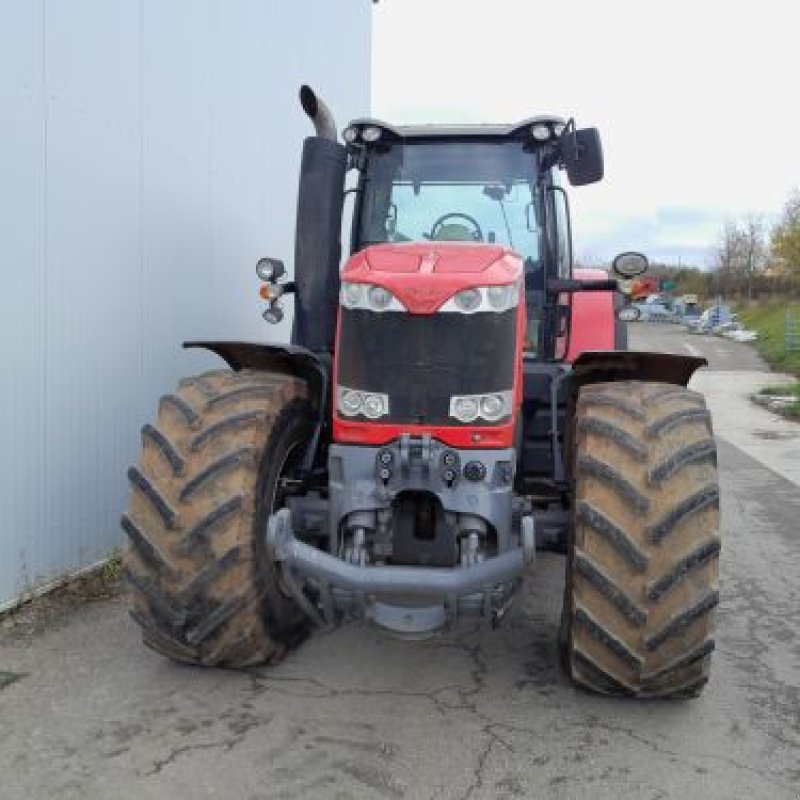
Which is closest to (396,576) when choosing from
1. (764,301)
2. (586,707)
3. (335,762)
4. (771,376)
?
(335,762)

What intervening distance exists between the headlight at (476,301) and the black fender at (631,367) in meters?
0.50

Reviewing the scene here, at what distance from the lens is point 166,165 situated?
242 inches

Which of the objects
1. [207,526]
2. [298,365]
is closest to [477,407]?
[298,365]

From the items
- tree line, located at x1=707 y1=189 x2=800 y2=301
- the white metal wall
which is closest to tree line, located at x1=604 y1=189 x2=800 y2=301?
tree line, located at x1=707 y1=189 x2=800 y2=301

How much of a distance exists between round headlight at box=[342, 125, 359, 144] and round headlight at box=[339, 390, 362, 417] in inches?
73.1

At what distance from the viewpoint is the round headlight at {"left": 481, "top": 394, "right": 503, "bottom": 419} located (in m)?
3.74

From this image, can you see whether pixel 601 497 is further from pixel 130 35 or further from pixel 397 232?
pixel 130 35

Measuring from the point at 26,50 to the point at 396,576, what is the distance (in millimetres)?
3261

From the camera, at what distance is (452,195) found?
511 cm

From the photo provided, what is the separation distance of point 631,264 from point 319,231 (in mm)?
1644

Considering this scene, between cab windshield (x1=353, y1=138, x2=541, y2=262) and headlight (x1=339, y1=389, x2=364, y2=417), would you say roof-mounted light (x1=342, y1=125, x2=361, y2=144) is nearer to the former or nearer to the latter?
cab windshield (x1=353, y1=138, x2=541, y2=262)

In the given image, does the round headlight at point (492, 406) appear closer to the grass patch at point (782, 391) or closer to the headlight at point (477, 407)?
the headlight at point (477, 407)

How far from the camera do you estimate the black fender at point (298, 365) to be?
13.9ft

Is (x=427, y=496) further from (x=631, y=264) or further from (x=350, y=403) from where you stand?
(x=631, y=264)
